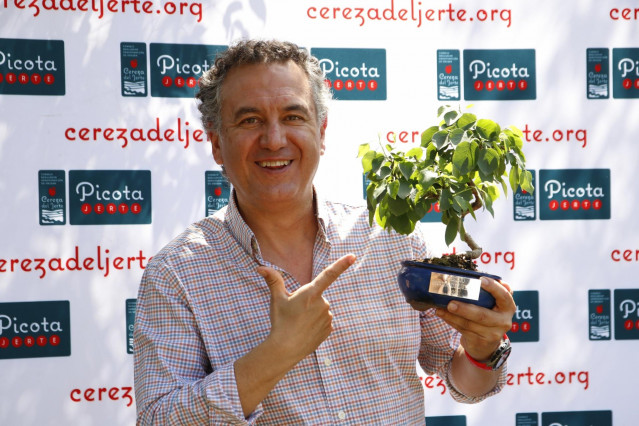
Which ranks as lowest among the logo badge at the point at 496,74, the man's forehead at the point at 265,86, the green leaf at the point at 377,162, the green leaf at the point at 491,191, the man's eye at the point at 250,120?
the green leaf at the point at 491,191

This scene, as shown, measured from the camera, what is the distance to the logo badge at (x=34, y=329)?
2.72 meters

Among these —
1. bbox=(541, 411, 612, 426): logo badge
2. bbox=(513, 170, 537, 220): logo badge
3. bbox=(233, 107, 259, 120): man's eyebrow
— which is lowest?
bbox=(541, 411, 612, 426): logo badge

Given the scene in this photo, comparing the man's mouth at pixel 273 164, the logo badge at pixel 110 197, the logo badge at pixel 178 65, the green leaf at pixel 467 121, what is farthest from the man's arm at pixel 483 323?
the logo badge at pixel 178 65

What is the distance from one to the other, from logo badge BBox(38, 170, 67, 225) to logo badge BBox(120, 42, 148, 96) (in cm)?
45

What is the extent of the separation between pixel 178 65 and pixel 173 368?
1592 mm

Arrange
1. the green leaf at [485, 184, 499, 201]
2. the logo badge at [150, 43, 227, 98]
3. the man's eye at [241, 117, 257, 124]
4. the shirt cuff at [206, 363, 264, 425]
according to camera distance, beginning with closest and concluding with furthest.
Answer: the shirt cuff at [206, 363, 264, 425]
the green leaf at [485, 184, 499, 201]
the man's eye at [241, 117, 257, 124]
the logo badge at [150, 43, 227, 98]

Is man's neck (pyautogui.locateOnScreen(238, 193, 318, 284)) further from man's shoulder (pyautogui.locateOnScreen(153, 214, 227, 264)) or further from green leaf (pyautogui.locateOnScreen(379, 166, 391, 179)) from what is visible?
green leaf (pyautogui.locateOnScreen(379, 166, 391, 179))

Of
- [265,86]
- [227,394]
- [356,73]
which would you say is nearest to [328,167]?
[356,73]

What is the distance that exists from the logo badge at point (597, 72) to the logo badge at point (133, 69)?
2.00 m

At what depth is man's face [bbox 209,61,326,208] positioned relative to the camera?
184cm

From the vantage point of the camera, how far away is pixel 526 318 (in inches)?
119

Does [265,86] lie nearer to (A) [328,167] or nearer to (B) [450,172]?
(B) [450,172]

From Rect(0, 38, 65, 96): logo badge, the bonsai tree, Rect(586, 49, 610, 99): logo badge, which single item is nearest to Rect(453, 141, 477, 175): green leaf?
the bonsai tree

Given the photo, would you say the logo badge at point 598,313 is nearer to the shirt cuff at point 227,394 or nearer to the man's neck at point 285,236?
the man's neck at point 285,236
